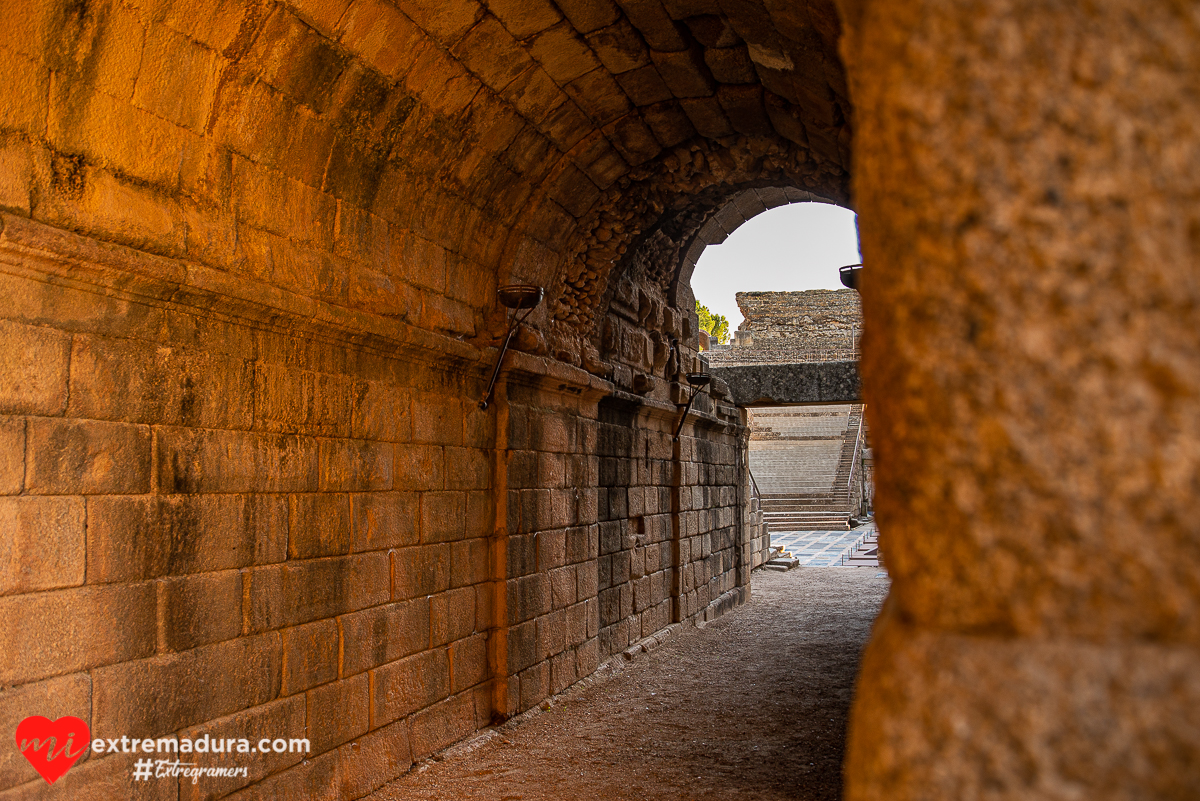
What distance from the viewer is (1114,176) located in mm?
938

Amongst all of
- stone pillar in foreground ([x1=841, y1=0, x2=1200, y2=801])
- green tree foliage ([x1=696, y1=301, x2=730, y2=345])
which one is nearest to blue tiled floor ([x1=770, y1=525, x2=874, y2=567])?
stone pillar in foreground ([x1=841, y1=0, x2=1200, y2=801])

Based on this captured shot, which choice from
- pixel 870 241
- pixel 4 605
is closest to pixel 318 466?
pixel 4 605

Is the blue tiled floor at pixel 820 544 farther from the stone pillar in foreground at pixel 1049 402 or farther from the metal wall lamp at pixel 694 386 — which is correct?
the stone pillar in foreground at pixel 1049 402

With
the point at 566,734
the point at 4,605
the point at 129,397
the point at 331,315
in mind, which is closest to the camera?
the point at 4,605

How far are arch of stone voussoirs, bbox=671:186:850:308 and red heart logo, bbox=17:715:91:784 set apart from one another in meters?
6.73

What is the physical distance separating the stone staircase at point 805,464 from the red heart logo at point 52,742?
804 inches

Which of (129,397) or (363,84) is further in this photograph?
(363,84)

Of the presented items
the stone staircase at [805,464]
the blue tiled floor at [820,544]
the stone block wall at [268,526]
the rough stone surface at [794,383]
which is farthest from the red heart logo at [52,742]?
the stone staircase at [805,464]

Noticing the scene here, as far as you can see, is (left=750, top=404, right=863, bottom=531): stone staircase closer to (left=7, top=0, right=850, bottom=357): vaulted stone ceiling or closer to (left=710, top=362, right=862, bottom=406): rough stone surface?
(left=710, top=362, right=862, bottom=406): rough stone surface

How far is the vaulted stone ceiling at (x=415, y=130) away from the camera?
10.5 feet

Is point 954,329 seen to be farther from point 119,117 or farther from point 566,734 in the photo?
point 566,734

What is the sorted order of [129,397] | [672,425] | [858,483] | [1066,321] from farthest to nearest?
1. [858,483]
2. [672,425]
3. [129,397]
4. [1066,321]

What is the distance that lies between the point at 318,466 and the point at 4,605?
5.09ft

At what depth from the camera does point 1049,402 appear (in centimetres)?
94
